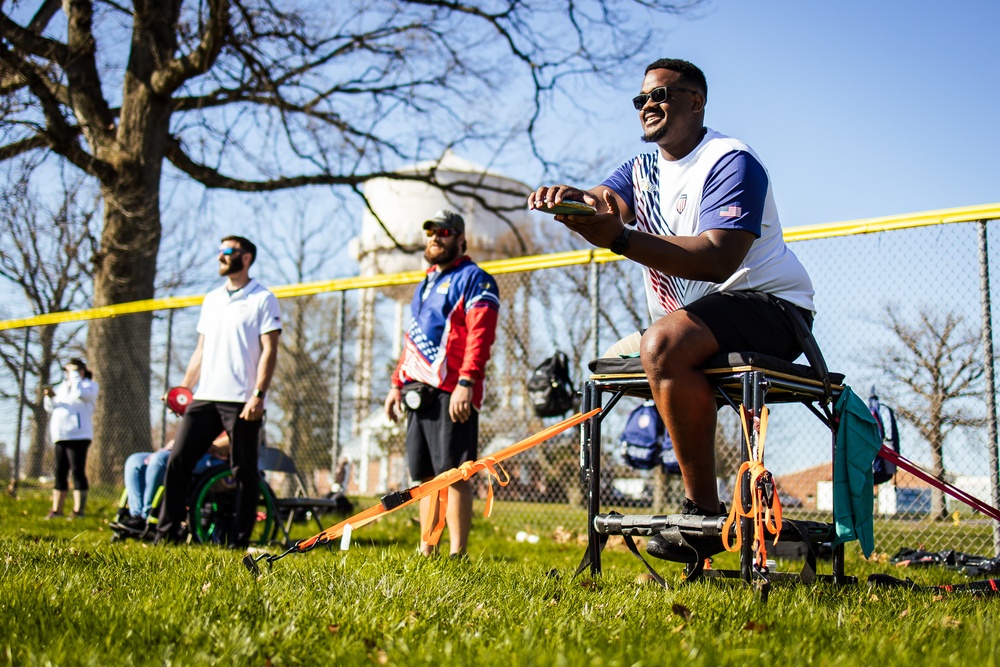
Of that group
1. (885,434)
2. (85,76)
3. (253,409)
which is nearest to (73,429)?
(253,409)

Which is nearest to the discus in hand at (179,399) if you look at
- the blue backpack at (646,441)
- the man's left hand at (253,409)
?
the man's left hand at (253,409)

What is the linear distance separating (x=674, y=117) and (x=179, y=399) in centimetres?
500

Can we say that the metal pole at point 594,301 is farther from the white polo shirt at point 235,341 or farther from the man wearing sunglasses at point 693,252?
the man wearing sunglasses at point 693,252

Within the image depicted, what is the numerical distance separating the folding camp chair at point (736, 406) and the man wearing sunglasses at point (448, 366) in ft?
4.93

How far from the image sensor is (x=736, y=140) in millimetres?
3730

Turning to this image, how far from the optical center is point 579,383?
826cm

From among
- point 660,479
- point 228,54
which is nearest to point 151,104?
point 228,54

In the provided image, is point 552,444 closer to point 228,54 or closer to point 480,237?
point 228,54

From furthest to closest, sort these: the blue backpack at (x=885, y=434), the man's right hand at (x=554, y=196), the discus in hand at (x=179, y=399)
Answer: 1. the discus in hand at (x=179, y=399)
2. the blue backpack at (x=885, y=434)
3. the man's right hand at (x=554, y=196)

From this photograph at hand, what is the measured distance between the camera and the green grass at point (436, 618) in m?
2.15

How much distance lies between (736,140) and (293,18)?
476 inches

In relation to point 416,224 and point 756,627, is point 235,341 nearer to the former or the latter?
point 756,627

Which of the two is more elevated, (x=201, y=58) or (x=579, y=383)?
(x=201, y=58)

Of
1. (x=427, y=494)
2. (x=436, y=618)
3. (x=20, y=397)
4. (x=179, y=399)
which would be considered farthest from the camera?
(x=20, y=397)
